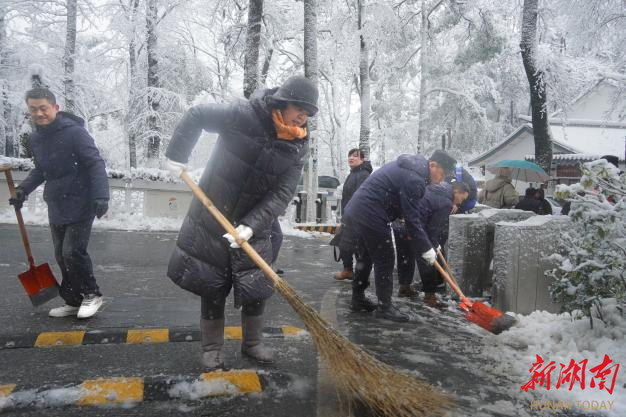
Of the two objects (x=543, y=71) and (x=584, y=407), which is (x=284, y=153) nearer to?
(x=584, y=407)

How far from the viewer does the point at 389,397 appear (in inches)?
98.0

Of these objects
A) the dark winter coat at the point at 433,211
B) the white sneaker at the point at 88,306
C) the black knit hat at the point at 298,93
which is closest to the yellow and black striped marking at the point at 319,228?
the dark winter coat at the point at 433,211

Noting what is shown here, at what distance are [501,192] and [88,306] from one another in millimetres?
6592

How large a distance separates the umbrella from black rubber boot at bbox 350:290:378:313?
15.2ft

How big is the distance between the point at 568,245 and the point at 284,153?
2535mm

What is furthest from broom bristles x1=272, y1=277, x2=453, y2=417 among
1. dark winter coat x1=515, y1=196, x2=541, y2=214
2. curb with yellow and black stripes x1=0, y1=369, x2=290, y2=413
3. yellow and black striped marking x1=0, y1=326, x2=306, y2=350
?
dark winter coat x1=515, y1=196, x2=541, y2=214

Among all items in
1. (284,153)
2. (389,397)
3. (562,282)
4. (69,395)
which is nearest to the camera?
(389,397)

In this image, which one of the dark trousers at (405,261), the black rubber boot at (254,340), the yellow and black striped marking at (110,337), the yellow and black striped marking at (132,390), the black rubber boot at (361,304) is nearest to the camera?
the yellow and black striped marking at (132,390)

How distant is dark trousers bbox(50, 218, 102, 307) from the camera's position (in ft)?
13.0

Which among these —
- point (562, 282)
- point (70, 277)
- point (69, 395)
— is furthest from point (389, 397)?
point (70, 277)

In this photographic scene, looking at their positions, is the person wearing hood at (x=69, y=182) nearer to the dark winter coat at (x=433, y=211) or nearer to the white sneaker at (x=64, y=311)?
the white sneaker at (x=64, y=311)

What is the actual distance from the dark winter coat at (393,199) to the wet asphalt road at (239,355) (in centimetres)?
88

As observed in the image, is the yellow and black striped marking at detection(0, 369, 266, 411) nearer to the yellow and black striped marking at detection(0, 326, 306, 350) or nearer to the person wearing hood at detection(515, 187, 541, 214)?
the yellow and black striped marking at detection(0, 326, 306, 350)

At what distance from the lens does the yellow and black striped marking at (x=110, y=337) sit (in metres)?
3.48
